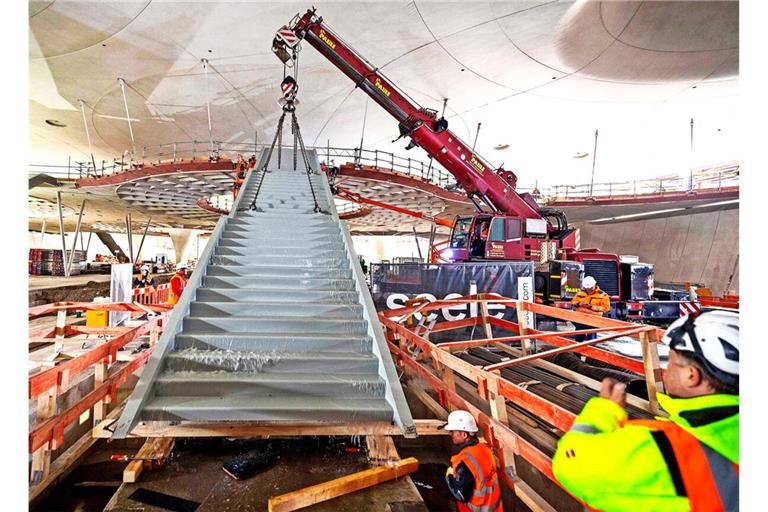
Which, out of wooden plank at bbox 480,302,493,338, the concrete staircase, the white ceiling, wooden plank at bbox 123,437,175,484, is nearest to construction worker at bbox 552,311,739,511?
the concrete staircase

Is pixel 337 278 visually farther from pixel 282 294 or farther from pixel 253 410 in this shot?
pixel 253 410

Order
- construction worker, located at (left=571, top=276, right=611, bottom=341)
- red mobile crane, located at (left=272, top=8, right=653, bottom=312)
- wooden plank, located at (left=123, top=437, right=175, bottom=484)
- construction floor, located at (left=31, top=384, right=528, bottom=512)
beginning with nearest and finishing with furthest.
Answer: construction floor, located at (left=31, top=384, right=528, bottom=512), wooden plank, located at (left=123, top=437, right=175, bottom=484), construction worker, located at (left=571, top=276, right=611, bottom=341), red mobile crane, located at (left=272, top=8, right=653, bottom=312)

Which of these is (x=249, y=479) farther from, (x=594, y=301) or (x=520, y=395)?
(x=594, y=301)

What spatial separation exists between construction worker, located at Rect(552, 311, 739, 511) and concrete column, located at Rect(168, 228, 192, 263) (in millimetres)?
39327

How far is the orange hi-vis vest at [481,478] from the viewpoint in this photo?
282 cm

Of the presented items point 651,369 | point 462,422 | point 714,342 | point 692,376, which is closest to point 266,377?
point 462,422

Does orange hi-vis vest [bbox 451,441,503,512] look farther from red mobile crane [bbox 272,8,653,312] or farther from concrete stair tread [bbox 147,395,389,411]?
red mobile crane [bbox 272,8,653,312]

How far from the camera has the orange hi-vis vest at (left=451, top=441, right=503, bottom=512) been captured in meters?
2.82

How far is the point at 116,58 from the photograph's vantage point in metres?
11.8

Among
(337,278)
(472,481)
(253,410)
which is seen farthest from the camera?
(337,278)

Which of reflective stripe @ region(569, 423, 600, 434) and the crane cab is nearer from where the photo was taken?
reflective stripe @ region(569, 423, 600, 434)

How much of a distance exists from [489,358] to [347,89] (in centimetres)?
1276

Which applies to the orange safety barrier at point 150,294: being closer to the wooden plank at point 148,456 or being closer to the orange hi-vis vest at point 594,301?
the wooden plank at point 148,456
